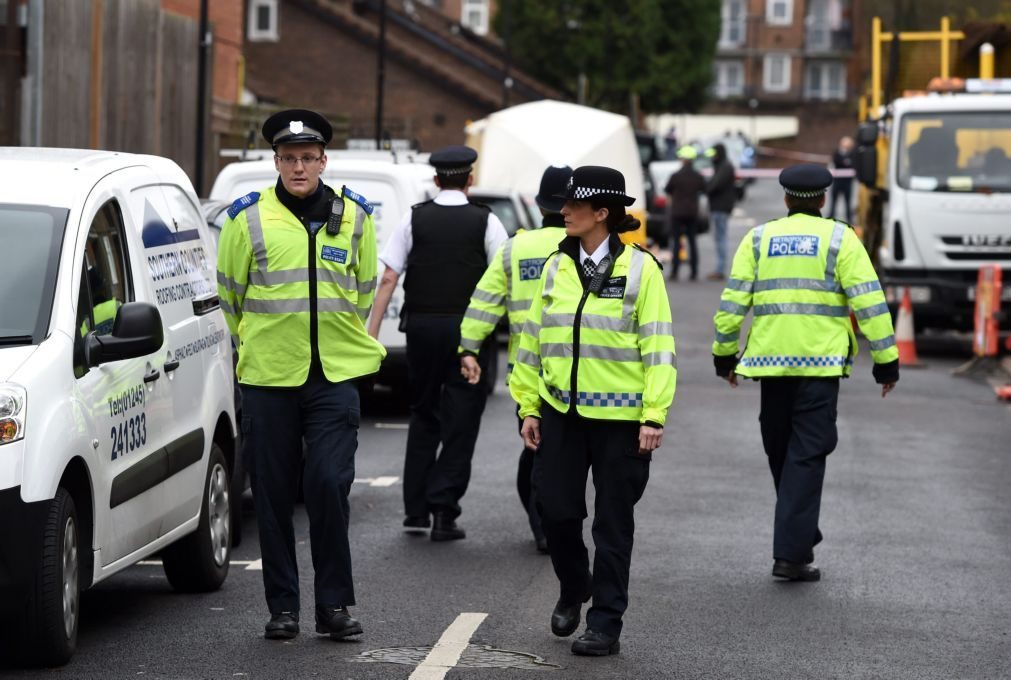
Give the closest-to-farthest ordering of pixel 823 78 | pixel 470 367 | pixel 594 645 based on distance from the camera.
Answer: pixel 594 645 → pixel 470 367 → pixel 823 78

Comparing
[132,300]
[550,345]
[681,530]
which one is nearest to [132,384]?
[132,300]

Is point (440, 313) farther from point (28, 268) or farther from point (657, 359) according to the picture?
point (28, 268)

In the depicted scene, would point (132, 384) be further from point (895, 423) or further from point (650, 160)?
point (650, 160)

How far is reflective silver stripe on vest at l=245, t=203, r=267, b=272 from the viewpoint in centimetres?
752

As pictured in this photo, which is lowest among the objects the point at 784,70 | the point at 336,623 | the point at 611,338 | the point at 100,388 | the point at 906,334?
the point at 336,623

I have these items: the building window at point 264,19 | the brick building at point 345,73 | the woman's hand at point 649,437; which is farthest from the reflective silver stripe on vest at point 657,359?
the building window at point 264,19

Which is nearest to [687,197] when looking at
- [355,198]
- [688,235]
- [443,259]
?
[688,235]

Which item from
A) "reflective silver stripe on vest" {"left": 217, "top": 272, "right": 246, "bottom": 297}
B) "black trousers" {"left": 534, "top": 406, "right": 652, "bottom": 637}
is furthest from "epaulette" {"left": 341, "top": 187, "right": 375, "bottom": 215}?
"black trousers" {"left": 534, "top": 406, "right": 652, "bottom": 637}

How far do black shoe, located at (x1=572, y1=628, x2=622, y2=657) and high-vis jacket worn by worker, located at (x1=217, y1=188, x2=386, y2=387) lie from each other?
1.30m

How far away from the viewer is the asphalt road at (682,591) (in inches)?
287

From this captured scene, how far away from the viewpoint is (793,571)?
9078mm

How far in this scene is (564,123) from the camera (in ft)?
95.9

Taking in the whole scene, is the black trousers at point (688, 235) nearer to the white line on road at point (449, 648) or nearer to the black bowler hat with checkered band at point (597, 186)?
the white line on road at point (449, 648)

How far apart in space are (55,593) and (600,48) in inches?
2292
